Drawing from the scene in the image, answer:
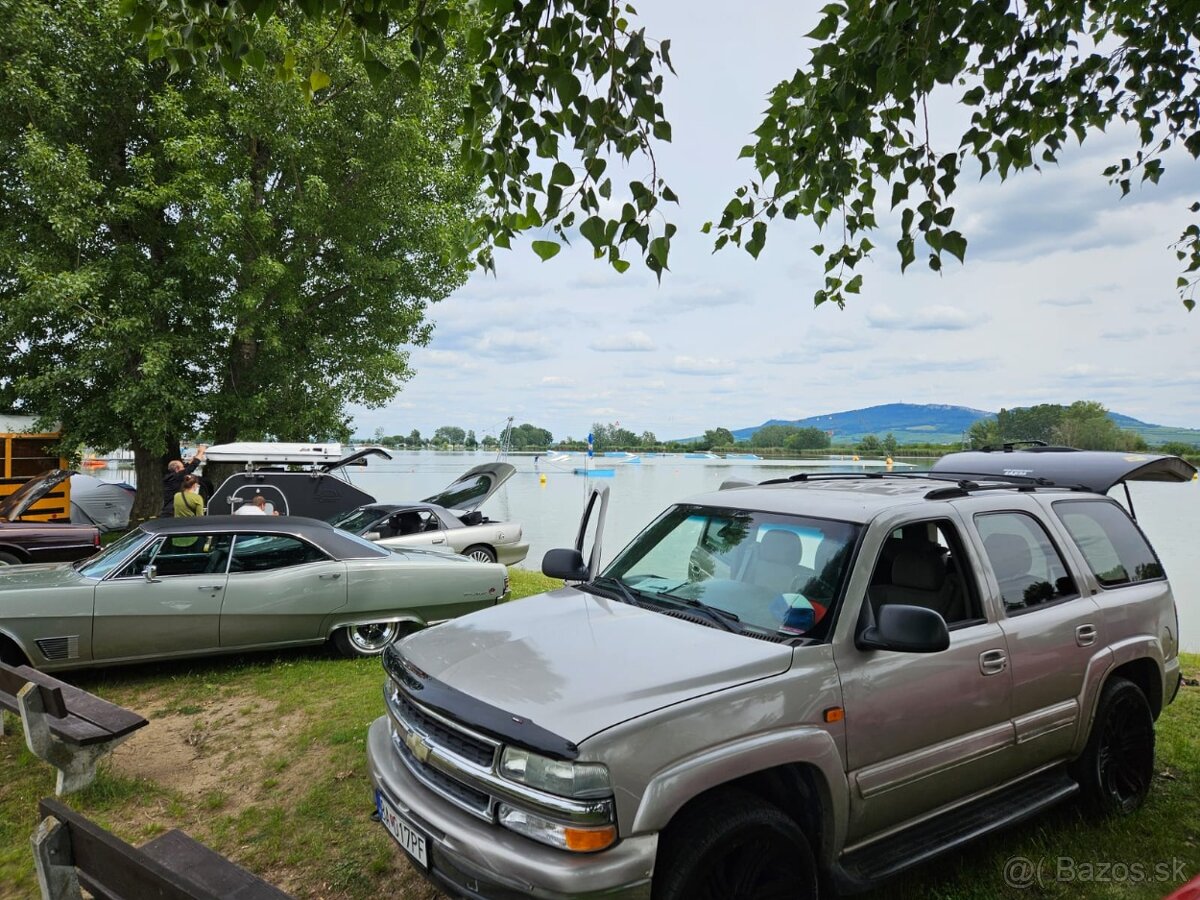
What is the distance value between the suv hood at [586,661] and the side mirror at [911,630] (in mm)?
411

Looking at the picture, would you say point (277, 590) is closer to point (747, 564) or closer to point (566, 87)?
point (747, 564)

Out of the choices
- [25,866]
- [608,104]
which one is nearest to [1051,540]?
[608,104]

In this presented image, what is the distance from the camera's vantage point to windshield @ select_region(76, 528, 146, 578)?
6.23m

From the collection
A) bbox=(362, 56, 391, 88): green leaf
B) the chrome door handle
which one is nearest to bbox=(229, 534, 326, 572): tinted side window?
bbox=(362, 56, 391, 88): green leaf

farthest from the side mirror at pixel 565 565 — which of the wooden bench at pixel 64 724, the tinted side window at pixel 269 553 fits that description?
the tinted side window at pixel 269 553

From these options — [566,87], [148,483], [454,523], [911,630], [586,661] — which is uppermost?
[566,87]

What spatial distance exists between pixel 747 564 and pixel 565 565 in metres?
1.29

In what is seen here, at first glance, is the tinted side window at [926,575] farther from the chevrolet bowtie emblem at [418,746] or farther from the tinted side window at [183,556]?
the tinted side window at [183,556]

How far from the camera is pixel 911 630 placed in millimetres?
2828

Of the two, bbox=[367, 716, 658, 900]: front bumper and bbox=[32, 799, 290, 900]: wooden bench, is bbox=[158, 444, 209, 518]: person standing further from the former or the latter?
bbox=[367, 716, 658, 900]: front bumper

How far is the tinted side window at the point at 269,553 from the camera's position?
6.76 meters

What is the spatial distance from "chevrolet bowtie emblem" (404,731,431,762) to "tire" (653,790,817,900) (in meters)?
0.96

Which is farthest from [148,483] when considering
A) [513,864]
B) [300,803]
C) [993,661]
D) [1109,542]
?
[1109,542]

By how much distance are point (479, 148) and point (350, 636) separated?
4.96 m
